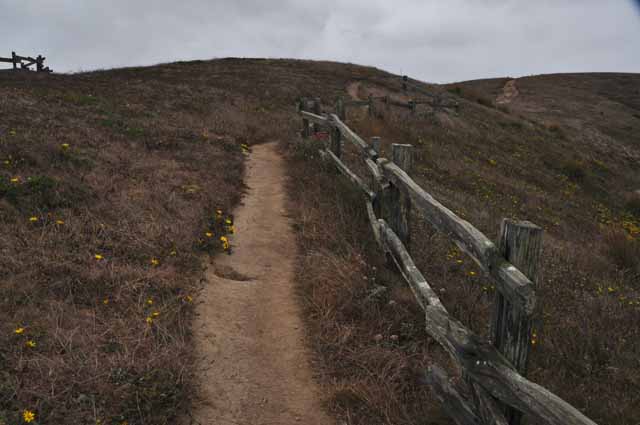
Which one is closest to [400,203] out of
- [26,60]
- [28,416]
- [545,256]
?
[545,256]

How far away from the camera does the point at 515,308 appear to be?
271cm

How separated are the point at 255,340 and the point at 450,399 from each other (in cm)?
203

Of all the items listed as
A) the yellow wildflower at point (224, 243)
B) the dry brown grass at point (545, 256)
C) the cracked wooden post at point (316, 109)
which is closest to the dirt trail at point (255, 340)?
the yellow wildflower at point (224, 243)

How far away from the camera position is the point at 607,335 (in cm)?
509

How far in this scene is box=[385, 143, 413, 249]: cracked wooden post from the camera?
5.38 metres

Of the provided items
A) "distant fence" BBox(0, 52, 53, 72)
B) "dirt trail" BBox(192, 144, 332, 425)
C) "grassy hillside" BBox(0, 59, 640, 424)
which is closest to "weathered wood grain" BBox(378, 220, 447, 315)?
"grassy hillside" BBox(0, 59, 640, 424)

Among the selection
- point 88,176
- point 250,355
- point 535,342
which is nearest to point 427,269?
point 535,342

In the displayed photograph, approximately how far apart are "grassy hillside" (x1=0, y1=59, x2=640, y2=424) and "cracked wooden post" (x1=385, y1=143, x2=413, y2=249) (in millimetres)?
551

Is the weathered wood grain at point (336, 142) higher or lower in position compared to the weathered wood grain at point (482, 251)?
higher

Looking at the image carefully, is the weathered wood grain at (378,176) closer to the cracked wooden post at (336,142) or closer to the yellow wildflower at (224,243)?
the yellow wildflower at (224,243)

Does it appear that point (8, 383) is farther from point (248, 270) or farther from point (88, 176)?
point (88, 176)

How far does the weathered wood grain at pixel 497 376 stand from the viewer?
2271mm

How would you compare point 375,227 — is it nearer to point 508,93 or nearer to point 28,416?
point 28,416

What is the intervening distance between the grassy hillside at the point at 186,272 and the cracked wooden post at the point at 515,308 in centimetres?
102
